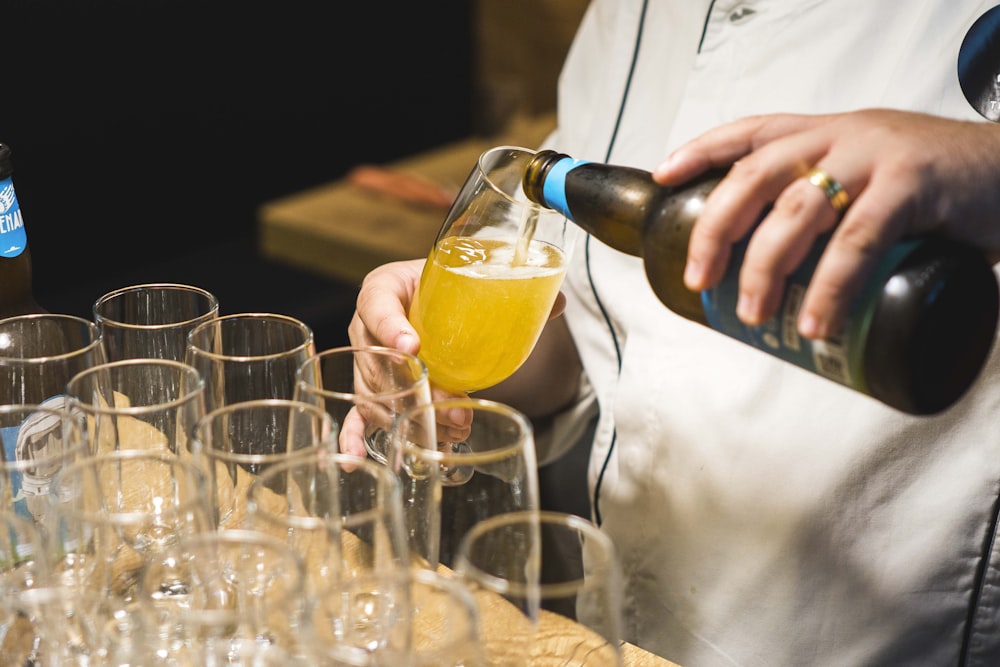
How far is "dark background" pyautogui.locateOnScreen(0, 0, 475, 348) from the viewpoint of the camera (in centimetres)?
319

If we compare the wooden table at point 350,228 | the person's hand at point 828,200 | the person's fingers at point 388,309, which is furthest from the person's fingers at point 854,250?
the wooden table at point 350,228

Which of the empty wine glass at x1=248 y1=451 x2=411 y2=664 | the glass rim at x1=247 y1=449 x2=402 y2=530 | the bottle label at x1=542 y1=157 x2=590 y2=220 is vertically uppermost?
the bottle label at x1=542 y1=157 x2=590 y2=220

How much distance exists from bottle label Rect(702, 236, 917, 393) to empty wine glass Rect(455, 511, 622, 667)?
0.75 feet

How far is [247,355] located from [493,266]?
0.25 metres

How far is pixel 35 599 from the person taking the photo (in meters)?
0.60

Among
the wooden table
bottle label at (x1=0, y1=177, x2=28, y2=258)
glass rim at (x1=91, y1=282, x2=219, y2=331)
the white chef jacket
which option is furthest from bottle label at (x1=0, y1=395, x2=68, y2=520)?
the wooden table

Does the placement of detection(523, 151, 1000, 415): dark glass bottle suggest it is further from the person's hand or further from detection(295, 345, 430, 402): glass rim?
detection(295, 345, 430, 402): glass rim

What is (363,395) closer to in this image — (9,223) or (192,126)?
(9,223)

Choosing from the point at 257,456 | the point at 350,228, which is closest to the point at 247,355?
the point at 257,456

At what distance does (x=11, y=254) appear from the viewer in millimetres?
972

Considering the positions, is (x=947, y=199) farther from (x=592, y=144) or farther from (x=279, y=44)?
(x=279, y=44)

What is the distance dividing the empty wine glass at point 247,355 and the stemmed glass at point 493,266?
7.3 inches

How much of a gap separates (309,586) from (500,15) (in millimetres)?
4136

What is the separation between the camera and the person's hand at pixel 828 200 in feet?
2.33
